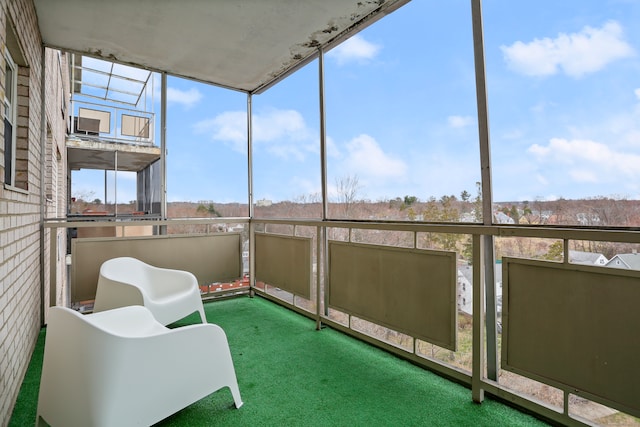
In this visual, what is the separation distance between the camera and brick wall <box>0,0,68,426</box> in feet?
5.37

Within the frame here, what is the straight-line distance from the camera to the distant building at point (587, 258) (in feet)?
4.94

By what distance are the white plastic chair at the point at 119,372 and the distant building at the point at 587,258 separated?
179 cm

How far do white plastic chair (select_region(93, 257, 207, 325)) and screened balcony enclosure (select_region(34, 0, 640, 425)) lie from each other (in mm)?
531

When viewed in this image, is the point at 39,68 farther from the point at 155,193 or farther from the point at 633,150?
the point at 633,150

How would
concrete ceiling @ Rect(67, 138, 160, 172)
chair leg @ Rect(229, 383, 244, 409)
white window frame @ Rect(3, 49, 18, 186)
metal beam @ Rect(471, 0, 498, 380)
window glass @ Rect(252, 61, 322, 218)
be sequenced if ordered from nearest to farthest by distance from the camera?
chair leg @ Rect(229, 383, 244, 409)
metal beam @ Rect(471, 0, 498, 380)
white window frame @ Rect(3, 49, 18, 186)
window glass @ Rect(252, 61, 322, 218)
concrete ceiling @ Rect(67, 138, 160, 172)

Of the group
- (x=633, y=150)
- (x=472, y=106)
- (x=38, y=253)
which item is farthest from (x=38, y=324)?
(x=633, y=150)

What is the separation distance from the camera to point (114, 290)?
101 inches

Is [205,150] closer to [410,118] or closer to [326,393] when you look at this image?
[410,118]

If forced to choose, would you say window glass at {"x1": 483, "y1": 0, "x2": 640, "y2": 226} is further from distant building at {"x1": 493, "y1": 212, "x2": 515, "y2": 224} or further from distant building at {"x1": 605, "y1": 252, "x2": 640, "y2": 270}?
distant building at {"x1": 605, "y1": 252, "x2": 640, "y2": 270}

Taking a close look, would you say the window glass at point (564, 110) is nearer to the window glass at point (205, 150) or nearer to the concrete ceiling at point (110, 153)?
the window glass at point (205, 150)

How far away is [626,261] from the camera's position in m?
1.42

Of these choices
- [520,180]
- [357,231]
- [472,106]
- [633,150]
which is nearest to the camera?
[633,150]

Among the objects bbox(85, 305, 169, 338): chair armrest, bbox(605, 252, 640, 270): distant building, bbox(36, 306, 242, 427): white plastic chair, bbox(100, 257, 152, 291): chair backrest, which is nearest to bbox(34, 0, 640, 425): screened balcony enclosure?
bbox(605, 252, 640, 270): distant building

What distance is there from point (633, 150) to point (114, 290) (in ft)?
11.0
